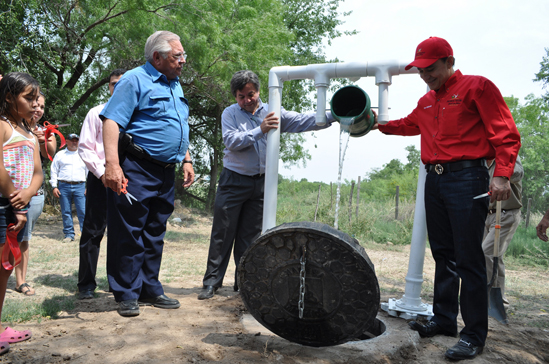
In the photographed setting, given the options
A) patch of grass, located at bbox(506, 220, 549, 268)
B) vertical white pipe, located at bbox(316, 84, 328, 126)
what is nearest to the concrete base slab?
vertical white pipe, located at bbox(316, 84, 328, 126)

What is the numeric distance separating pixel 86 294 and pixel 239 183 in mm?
1749

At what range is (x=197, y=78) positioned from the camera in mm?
10141

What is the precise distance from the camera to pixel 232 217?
13.2 ft

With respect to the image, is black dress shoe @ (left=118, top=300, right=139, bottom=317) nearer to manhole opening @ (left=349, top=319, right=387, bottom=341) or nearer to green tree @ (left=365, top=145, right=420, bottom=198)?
manhole opening @ (left=349, top=319, right=387, bottom=341)

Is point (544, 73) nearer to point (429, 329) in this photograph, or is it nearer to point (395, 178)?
point (429, 329)

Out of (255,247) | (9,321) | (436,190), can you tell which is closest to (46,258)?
(9,321)

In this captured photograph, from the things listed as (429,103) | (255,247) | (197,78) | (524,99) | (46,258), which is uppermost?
(524,99)

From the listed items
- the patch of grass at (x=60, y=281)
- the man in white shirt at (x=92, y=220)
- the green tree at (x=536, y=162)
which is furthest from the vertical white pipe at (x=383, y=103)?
the green tree at (x=536, y=162)

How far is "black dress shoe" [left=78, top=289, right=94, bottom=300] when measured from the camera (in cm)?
377

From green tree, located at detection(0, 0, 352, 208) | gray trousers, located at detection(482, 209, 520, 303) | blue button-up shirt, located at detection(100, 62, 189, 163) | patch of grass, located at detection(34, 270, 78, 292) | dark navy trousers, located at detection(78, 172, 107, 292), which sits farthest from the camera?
green tree, located at detection(0, 0, 352, 208)

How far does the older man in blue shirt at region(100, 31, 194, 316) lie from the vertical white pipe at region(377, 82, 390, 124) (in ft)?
5.36

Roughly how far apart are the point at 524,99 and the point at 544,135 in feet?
11.2

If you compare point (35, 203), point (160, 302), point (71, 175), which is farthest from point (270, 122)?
point (71, 175)

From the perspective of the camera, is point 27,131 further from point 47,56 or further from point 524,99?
point 524,99
